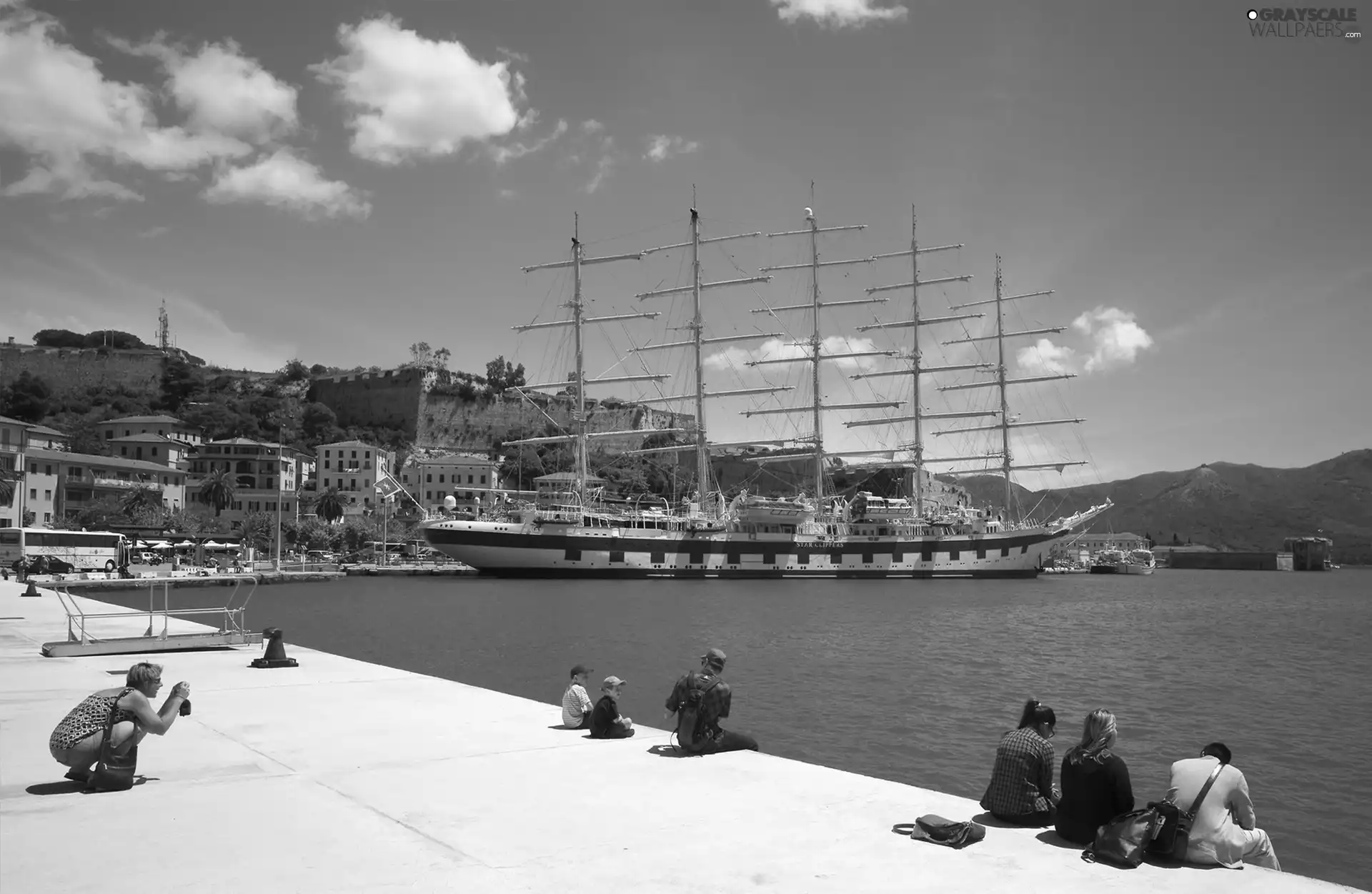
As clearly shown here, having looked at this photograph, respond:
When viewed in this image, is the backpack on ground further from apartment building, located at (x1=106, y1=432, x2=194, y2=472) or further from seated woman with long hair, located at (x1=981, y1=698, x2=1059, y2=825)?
apartment building, located at (x1=106, y1=432, x2=194, y2=472)

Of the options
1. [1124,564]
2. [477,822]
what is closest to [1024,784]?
[477,822]

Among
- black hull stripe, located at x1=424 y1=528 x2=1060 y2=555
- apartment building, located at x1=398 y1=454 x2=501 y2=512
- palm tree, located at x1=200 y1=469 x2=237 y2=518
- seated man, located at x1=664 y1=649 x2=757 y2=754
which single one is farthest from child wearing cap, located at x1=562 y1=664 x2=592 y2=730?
apartment building, located at x1=398 y1=454 x2=501 y2=512

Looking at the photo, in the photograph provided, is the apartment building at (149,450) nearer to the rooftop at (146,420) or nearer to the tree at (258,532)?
the rooftop at (146,420)

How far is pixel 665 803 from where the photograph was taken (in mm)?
6637

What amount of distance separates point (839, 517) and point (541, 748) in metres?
71.1

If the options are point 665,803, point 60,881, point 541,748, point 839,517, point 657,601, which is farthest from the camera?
point 839,517

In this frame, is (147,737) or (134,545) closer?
(147,737)

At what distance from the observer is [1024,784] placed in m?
6.23

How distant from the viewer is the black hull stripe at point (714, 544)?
209 feet

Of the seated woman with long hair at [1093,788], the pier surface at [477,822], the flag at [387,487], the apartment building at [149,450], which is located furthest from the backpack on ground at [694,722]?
the apartment building at [149,450]

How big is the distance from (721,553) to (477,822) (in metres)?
63.7

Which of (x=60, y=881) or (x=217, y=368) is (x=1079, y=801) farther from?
(x=217, y=368)

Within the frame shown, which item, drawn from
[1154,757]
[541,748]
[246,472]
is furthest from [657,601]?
[246,472]

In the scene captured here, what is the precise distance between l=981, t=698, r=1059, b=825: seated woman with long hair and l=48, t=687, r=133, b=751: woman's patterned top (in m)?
5.95
